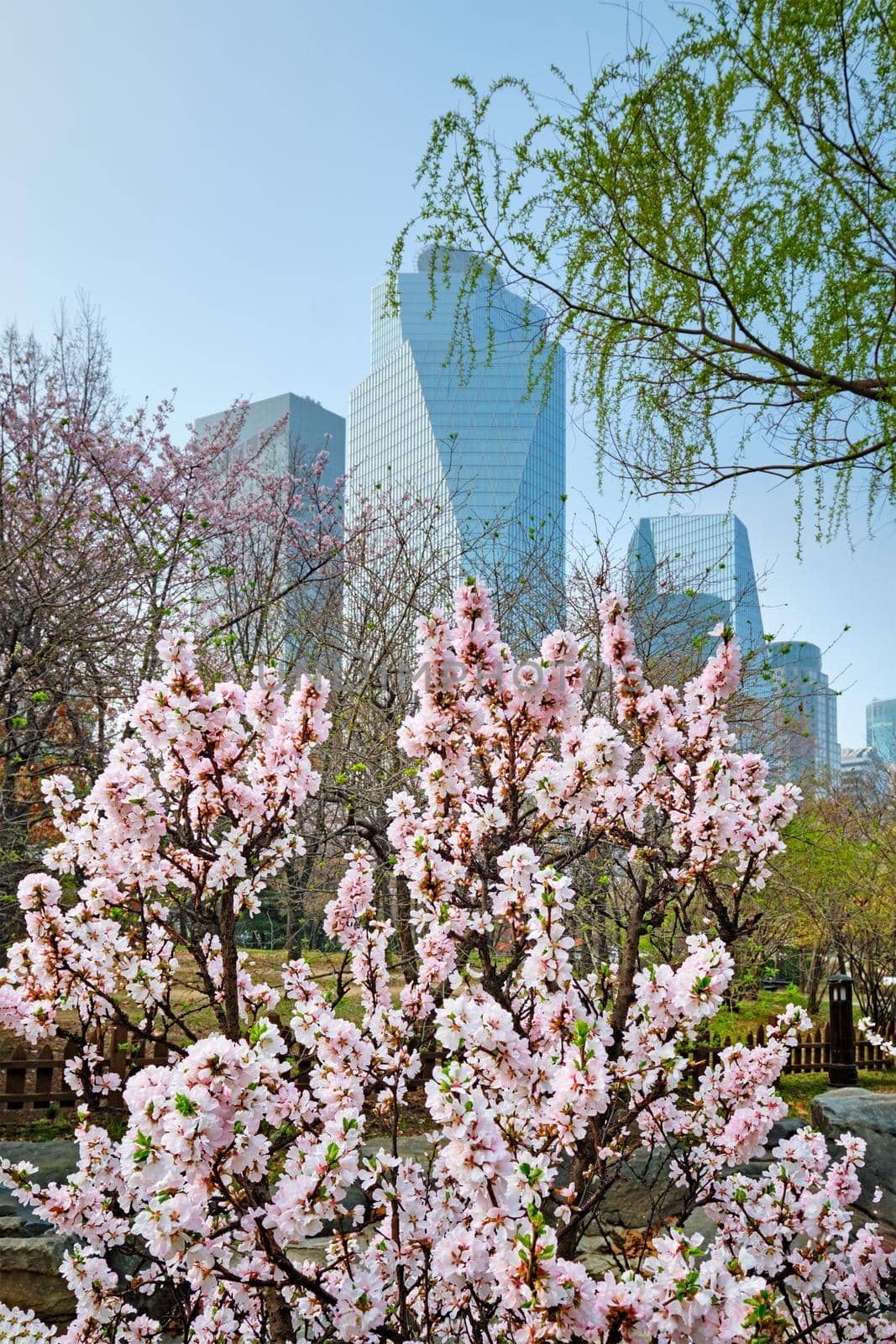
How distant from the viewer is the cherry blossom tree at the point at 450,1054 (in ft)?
6.06

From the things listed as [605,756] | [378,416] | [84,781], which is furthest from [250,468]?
[378,416]

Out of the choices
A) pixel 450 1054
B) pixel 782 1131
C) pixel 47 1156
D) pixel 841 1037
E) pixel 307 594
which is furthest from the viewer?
pixel 307 594

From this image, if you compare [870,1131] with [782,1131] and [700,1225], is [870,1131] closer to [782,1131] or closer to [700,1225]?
[782,1131]

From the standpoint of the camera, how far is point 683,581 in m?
10.1

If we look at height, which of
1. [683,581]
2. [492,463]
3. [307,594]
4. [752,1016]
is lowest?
[752,1016]

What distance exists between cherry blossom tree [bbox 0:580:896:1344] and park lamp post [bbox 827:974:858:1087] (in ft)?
24.1

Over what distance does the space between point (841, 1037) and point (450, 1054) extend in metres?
9.19

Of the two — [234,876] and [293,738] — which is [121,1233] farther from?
[293,738]

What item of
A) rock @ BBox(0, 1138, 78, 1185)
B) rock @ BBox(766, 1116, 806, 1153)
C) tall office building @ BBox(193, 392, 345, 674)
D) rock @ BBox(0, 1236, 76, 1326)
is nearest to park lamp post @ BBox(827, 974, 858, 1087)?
rock @ BBox(766, 1116, 806, 1153)

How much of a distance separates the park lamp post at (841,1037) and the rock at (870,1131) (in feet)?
8.52

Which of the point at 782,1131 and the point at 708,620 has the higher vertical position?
the point at 708,620

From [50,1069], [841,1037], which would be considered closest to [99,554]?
[50,1069]

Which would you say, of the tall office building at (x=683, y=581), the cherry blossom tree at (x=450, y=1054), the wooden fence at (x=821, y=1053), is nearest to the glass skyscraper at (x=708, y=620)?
the tall office building at (x=683, y=581)

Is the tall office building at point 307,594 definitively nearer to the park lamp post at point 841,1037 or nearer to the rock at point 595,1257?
the rock at point 595,1257
